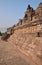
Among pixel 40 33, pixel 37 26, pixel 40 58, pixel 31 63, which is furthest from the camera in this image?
pixel 37 26

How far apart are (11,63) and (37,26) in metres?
4.50

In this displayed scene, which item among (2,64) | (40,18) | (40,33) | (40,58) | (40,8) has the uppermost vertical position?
(40,8)

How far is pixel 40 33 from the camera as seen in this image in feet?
30.9

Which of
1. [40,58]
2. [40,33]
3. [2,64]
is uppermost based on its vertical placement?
[40,33]

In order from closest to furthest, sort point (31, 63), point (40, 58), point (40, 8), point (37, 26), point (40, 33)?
point (40, 58)
point (31, 63)
point (40, 33)
point (37, 26)
point (40, 8)

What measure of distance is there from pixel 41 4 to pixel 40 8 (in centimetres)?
52

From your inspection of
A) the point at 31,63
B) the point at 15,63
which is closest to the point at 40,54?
the point at 31,63

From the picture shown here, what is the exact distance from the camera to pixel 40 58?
6676mm

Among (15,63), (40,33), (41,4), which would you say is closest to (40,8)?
(41,4)

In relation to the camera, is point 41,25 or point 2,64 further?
point 41,25

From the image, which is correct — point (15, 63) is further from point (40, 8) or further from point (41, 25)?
point (40, 8)

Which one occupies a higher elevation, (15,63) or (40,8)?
(40,8)

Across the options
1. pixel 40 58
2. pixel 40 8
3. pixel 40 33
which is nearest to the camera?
pixel 40 58

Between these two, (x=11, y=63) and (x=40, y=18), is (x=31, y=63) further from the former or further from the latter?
(x=40, y=18)
